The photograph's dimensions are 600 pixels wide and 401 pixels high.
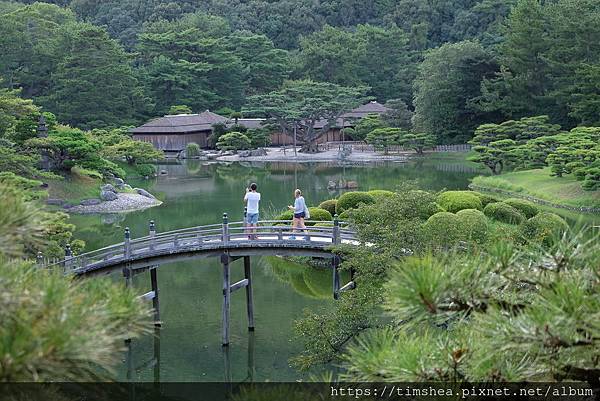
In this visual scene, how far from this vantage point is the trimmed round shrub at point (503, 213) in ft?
70.6

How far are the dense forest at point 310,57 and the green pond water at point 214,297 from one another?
9559mm

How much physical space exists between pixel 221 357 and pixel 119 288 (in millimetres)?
10449

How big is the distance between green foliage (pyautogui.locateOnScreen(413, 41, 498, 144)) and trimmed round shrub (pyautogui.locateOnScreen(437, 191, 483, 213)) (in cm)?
2284

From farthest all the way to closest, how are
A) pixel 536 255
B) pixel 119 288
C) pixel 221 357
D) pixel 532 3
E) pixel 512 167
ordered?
1. pixel 532 3
2. pixel 512 167
3. pixel 221 357
4. pixel 536 255
5. pixel 119 288

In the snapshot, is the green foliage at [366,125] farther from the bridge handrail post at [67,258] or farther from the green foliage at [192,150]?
the bridge handrail post at [67,258]

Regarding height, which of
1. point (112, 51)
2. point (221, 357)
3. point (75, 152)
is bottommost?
point (221, 357)

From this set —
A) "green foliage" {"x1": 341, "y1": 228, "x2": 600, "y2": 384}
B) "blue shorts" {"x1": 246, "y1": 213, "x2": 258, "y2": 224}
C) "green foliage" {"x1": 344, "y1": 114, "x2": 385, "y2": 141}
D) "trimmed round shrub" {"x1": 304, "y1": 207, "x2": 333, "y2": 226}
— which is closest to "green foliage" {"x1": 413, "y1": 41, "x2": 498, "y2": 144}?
"green foliage" {"x1": 344, "y1": 114, "x2": 385, "y2": 141}

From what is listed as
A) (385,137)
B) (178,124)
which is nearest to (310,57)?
(178,124)

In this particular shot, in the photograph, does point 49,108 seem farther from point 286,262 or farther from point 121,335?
point 121,335

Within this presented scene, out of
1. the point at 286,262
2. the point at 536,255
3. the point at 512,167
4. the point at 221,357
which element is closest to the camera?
the point at 536,255

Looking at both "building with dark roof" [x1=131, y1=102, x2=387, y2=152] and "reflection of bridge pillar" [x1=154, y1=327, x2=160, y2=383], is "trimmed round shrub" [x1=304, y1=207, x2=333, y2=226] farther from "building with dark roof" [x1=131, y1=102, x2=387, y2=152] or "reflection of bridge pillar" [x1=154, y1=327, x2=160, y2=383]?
"building with dark roof" [x1=131, y1=102, x2=387, y2=152]

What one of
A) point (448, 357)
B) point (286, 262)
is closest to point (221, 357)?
point (286, 262)

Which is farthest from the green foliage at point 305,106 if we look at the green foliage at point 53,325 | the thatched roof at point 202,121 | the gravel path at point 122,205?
the green foliage at point 53,325

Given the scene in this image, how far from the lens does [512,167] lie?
3788 centimetres
